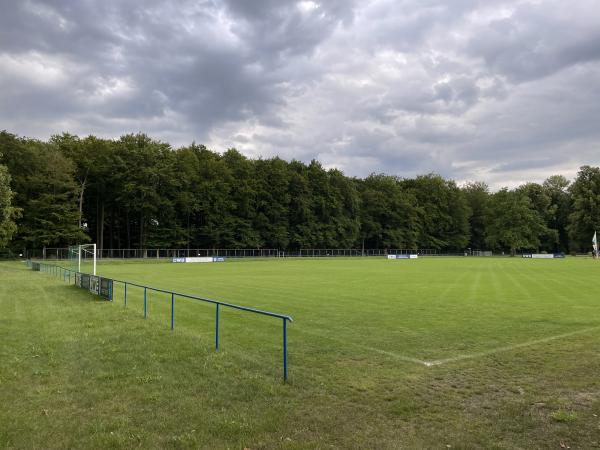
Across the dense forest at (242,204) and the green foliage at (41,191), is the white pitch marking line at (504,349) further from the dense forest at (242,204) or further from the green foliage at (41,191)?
the green foliage at (41,191)

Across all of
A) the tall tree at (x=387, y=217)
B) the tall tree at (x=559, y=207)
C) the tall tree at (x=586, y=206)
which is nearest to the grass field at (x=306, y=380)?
the tall tree at (x=387, y=217)

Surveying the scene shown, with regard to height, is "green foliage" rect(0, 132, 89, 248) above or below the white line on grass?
above

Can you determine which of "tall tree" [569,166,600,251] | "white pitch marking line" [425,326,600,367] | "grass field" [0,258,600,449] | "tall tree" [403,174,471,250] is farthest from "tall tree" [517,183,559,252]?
"white pitch marking line" [425,326,600,367]

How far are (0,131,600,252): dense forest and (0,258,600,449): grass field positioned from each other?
41.7m

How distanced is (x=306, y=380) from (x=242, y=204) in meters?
89.0

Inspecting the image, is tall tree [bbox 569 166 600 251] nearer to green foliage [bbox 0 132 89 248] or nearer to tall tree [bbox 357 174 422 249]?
tall tree [bbox 357 174 422 249]

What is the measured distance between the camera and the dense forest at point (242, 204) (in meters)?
74.5

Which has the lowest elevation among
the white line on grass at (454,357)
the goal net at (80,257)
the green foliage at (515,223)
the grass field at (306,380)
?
the white line on grass at (454,357)

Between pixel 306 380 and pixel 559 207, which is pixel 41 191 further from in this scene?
pixel 559 207

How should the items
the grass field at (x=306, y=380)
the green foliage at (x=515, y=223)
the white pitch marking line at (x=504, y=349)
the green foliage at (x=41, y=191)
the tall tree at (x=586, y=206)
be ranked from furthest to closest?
the green foliage at (x=515, y=223) → the tall tree at (x=586, y=206) → the green foliage at (x=41, y=191) → the white pitch marking line at (x=504, y=349) → the grass field at (x=306, y=380)

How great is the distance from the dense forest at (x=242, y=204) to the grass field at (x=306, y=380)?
137 feet

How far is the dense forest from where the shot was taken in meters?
74.5

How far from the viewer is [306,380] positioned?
8828 mm

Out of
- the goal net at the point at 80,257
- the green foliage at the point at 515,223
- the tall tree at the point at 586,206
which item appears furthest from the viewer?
the green foliage at the point at 515,223
